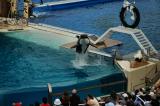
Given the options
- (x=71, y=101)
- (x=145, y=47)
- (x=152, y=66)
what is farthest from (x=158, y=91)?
(x=145, y=47)

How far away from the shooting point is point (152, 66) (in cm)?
2002

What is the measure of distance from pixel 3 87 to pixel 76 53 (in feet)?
18.2

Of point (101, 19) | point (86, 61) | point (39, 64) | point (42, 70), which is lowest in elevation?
point (42, 70)

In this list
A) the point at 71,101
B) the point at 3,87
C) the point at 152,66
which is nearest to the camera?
the point at 71,101

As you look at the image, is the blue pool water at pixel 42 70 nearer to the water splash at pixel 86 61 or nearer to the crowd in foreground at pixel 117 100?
the water splash at pixel 86 61

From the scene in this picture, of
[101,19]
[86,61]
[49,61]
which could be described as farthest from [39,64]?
[101,19]

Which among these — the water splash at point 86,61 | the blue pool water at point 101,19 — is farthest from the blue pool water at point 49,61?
the water splash at point 86,61

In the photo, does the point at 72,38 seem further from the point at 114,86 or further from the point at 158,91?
the point at 158,91

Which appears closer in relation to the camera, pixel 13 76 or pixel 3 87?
pixel 3 87

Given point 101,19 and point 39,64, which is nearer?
point 39,64

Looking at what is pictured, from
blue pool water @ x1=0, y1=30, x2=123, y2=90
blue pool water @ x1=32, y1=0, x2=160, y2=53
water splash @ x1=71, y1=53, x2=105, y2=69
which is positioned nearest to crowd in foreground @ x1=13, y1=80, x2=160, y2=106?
blue pool water @ x1=0, y1=30, x2=123, y2=90

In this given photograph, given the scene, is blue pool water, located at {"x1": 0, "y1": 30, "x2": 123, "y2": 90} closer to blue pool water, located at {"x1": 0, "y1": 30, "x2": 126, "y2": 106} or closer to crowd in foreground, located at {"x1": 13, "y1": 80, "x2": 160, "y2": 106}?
blue pool water, located at {"x1": 0, "y1": 30, "x2": 126, "y2": 106}

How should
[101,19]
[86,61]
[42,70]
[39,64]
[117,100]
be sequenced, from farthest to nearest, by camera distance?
1. [101,19]
2. [86,61]
3. [39,64]
4. [42,70]
5. [117,100]

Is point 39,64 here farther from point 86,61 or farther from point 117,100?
point 117,100
